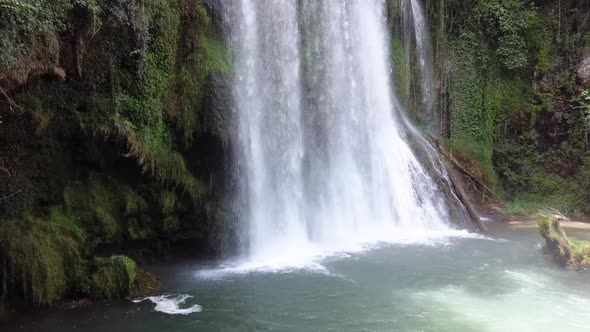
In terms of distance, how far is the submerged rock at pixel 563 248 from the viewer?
10422 mm

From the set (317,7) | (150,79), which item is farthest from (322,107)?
(150,79)

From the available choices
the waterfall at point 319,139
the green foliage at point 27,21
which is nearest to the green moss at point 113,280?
the waterfall at point 319,139

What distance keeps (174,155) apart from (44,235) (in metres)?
3.09

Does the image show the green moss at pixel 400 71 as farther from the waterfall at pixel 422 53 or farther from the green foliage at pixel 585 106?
the green foliage at pixel 585 106

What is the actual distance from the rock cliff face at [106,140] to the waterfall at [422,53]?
9.37 meters

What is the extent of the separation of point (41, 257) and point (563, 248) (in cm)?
1049

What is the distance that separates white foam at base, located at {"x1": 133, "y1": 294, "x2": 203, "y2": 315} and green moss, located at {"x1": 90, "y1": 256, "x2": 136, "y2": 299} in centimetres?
33

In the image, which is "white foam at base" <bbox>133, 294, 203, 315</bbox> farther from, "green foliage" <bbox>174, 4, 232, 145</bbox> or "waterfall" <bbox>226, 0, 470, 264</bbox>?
"green foliage" <bbox>174, 4, 232, 145</bbox>

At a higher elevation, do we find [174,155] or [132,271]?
[174,155]

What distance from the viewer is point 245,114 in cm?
1176

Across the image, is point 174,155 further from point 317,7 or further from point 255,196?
point 317,7

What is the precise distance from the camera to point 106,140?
30.8ft

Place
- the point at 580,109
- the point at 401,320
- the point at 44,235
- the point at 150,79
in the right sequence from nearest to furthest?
the point at 401,320
the point at 44,235
the point at 150,79
the point at 580,109

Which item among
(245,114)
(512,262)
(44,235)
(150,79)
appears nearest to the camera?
(44,235)
